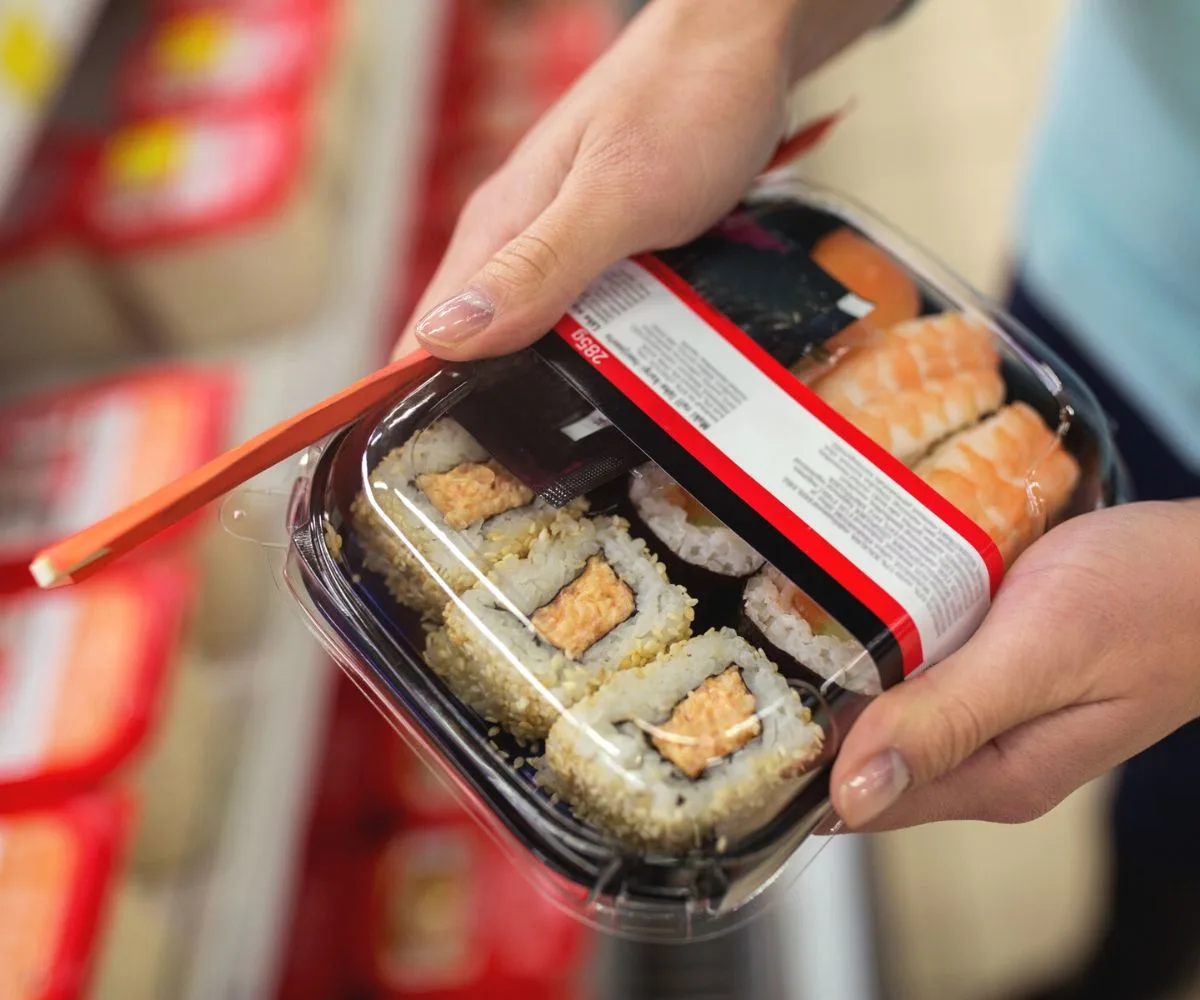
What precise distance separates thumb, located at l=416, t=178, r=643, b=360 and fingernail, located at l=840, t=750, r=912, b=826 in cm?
42

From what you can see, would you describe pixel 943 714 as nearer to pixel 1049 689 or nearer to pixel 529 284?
pixel 1049 689

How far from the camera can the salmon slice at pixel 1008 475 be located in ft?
2.79

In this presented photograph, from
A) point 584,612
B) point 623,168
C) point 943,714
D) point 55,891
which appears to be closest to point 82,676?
point 55,891

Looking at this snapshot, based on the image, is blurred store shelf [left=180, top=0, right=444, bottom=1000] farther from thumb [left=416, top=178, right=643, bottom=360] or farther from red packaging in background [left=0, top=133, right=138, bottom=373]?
thumb [left=416, top=178, right=643, bottom=360]

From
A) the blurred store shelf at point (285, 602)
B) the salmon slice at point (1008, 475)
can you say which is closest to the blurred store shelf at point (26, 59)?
the blurred store shelf at point (285, 602)

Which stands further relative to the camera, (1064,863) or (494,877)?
(1064,863)

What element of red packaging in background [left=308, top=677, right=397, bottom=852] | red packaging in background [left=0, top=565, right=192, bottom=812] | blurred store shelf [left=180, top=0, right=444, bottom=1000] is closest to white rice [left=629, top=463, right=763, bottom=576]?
blurred store shelf [left=180, top=0, right=444, bottom=1000]

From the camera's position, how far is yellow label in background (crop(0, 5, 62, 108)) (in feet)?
4.72

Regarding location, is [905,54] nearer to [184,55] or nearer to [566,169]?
[184,55]

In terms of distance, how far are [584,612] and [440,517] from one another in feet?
0.44

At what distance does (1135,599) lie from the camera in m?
0.81

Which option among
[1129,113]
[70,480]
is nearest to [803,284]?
[1129,113]

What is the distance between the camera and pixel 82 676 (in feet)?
4.09

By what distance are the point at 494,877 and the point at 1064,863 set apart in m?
1.17
